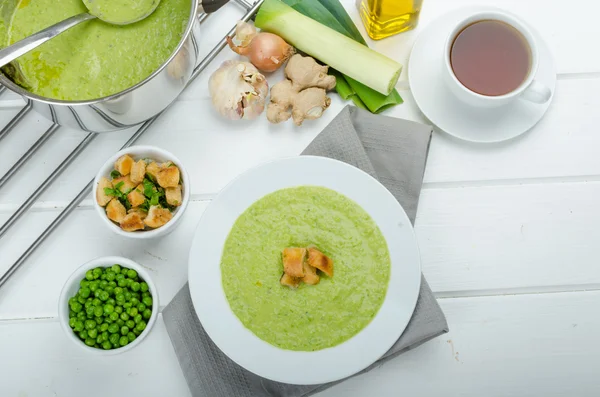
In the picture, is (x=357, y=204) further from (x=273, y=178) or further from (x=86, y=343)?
(x=86, y=343)

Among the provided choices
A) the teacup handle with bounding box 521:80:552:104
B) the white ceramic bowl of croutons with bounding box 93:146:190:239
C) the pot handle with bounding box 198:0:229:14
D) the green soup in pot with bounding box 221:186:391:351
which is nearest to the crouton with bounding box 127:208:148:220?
the white ceramic bowl of croutons with bounding box 93:146:190:239

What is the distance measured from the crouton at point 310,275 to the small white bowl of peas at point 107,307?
1.16 feet

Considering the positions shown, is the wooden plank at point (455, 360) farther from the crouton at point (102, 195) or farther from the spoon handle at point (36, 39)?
the spoon handle at point (36, 39)

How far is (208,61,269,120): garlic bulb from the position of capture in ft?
5.09

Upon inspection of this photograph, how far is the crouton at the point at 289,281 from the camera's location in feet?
4.66

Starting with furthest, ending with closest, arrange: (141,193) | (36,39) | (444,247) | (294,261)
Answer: (444,247), (141,193), (294,261), (36,39)

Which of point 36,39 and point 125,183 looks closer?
point 36,39

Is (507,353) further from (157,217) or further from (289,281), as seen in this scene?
(157,217)

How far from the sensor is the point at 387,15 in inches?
62.6

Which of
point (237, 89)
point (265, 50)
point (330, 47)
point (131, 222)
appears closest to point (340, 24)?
point (330, 47)

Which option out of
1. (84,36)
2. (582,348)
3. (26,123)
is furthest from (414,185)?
(26,123)

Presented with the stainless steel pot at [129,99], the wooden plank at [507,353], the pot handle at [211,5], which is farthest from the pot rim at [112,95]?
the wooden plank at [507,353]

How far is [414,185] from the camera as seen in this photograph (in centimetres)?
158

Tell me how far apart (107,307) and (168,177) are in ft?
1.06
